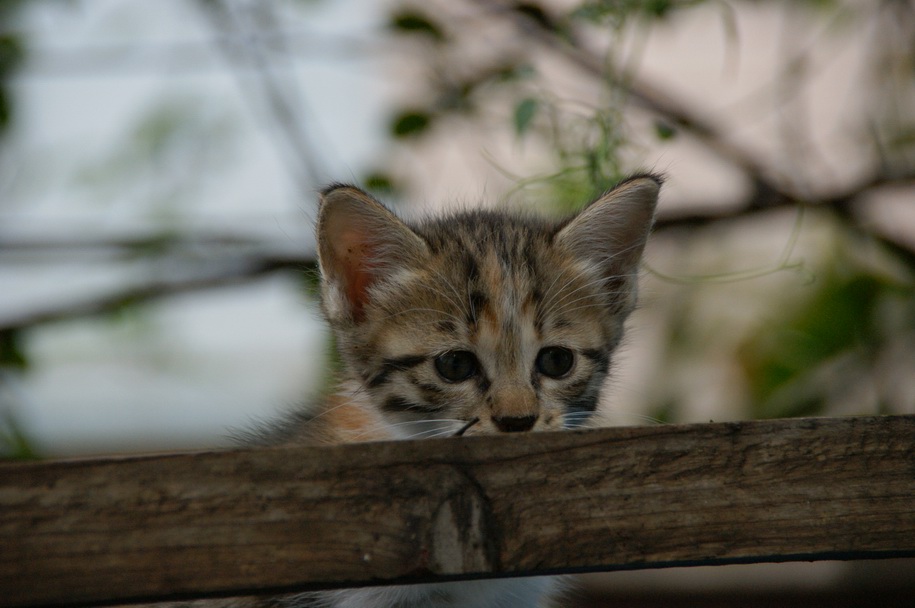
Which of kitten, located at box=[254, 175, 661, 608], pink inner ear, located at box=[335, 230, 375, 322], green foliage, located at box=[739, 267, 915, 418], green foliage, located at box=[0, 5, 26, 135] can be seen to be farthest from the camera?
green foliage, located at box=[739, 267, 915, 418]

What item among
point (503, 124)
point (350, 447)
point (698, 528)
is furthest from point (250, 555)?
point (503, 124)

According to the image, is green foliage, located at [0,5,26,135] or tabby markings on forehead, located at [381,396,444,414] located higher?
green foliage, located at [0,5,26,135]

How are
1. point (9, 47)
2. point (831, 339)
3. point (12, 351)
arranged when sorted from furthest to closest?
point (831, 339), point (12, 351), point (9, 47)

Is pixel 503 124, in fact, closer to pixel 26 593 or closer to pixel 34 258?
pixel 34 258

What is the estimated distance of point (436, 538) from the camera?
53.7 inches

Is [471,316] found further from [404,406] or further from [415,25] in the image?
[415,25]

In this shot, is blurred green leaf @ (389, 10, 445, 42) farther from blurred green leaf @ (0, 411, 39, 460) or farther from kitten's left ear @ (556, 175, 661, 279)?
blurred green leaf @ (0, 411, 39, 460)

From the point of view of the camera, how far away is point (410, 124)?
3.59 m

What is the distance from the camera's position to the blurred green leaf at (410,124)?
358 centimetres

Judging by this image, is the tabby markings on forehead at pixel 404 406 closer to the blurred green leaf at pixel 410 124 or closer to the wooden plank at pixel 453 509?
the wooden plank at pixel 453 509

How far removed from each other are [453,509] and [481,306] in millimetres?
1002

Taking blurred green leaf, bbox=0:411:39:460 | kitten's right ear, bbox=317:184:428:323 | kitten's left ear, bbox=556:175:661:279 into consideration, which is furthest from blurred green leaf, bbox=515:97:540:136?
blurred green leaf, bbox=0:411:39:460

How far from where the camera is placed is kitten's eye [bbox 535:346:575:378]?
2398mm

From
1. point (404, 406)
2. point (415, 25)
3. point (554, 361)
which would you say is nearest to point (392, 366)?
point (404, 406)
